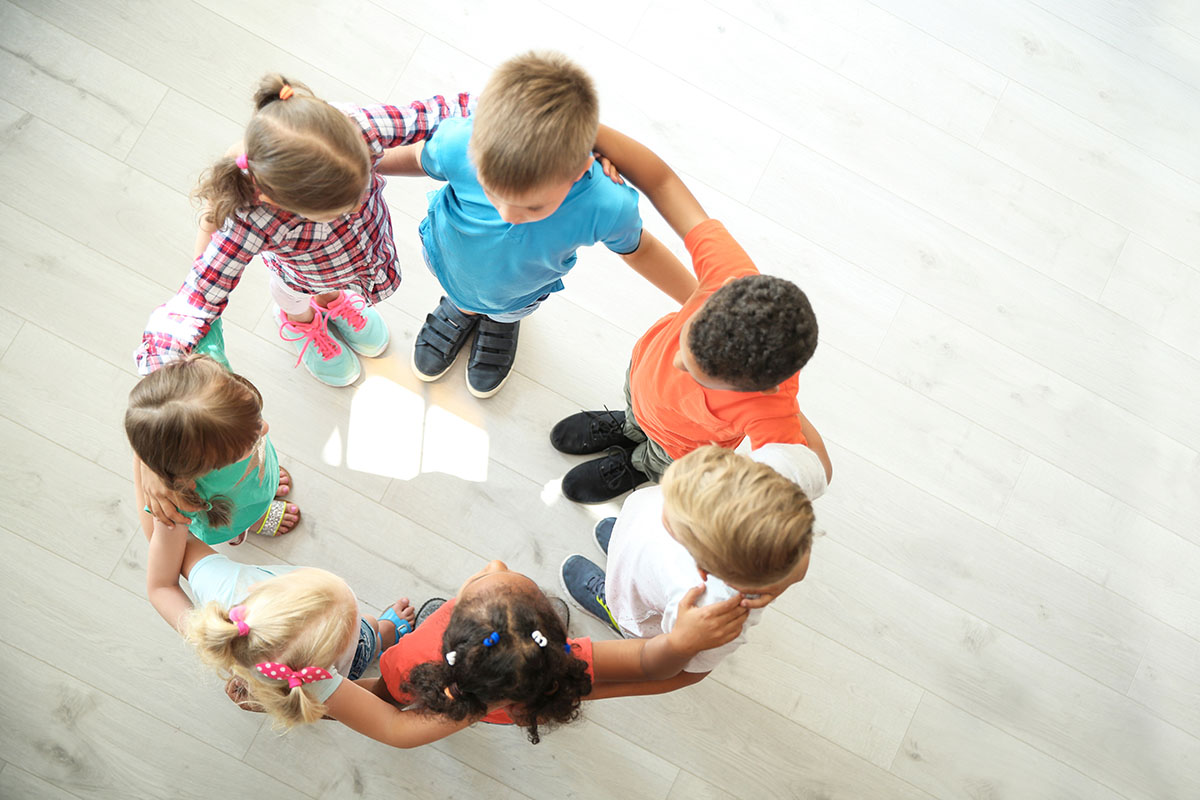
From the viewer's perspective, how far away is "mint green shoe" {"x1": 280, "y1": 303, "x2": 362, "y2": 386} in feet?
5.79

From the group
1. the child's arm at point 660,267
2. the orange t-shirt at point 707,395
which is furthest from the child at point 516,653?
the child's arm at point 660,267

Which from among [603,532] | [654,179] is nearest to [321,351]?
[603,532]

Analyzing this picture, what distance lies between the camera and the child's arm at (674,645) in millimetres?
1218

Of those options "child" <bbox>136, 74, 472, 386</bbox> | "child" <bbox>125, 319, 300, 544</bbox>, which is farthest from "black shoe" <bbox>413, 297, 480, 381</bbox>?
"child" <bbox>125, 319, 300, 544</bbox>

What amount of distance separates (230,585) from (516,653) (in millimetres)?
574

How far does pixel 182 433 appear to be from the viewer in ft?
3.84

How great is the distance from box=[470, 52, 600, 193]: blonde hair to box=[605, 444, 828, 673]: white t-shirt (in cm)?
56

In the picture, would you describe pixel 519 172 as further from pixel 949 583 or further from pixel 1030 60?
pixel 1030 60

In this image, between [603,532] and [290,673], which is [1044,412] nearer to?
[603,532]

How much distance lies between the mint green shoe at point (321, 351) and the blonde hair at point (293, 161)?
0.55 meters

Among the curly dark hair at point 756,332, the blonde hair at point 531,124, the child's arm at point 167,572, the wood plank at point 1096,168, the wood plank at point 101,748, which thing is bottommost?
the wood plank at point 101,748

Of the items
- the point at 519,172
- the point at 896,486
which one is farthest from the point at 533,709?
the point at 896,486

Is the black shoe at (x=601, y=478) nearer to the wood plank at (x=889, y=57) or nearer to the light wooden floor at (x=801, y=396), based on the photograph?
the light wooden floor at (x=801, y=396)

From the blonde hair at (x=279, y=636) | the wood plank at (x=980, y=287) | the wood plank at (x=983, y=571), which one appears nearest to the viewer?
the blonde hair at (x=279, y=636)
